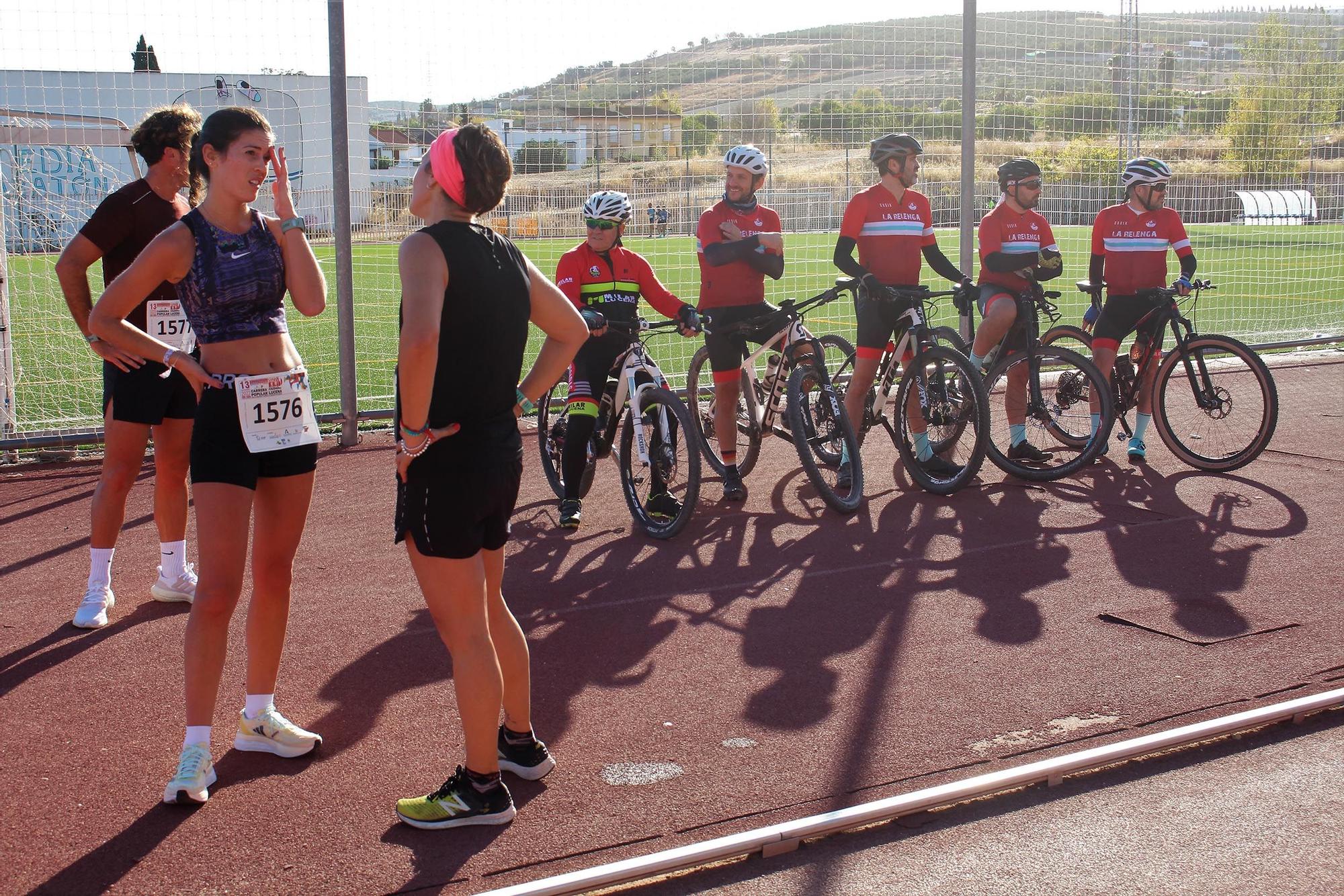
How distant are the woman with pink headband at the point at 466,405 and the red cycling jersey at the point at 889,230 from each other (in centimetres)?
502

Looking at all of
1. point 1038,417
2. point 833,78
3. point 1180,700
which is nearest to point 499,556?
point 1180,700

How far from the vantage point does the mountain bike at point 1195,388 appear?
324 inches

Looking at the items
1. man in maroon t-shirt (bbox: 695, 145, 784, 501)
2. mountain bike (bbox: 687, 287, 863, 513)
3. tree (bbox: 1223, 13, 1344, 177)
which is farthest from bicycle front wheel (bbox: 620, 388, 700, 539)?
tree (bbox: 1223, 13, 1344, 177)

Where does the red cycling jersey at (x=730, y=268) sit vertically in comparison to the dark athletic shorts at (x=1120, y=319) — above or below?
above

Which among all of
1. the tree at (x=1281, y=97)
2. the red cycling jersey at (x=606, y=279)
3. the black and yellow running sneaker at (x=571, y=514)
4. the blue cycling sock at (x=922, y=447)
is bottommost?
the black and yellow running sneaker at (x=571, y=514)

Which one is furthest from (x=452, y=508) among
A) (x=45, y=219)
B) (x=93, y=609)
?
(x=45, y=219)

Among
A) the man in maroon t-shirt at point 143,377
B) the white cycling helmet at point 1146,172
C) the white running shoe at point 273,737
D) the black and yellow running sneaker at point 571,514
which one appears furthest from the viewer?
the white cycling helmet at point 1146,172

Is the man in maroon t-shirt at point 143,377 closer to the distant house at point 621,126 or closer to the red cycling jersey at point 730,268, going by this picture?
the red cycling jersey at point 730,268

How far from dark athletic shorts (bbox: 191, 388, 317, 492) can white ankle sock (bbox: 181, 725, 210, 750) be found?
2.45ft

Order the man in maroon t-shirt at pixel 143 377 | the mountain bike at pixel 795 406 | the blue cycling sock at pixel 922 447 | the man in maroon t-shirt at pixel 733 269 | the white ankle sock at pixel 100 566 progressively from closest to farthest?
the man in maroon t-shirt at pixel 143 377 < the white ankle sock at pixel 100 566 < the mountain bike at pixel 795 406 < the man in maroon t-shirt at pixel 733 269 < the blue cycling sock at pixel 922 447

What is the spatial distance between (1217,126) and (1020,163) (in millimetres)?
10150

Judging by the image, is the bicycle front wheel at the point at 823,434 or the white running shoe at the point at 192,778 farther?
the bicycle front wheel at the point at 823,434

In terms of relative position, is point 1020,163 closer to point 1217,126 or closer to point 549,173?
point 549,173

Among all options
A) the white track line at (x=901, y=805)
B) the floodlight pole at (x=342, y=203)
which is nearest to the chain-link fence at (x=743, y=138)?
the floodlight pole at (x=342, y=203)
